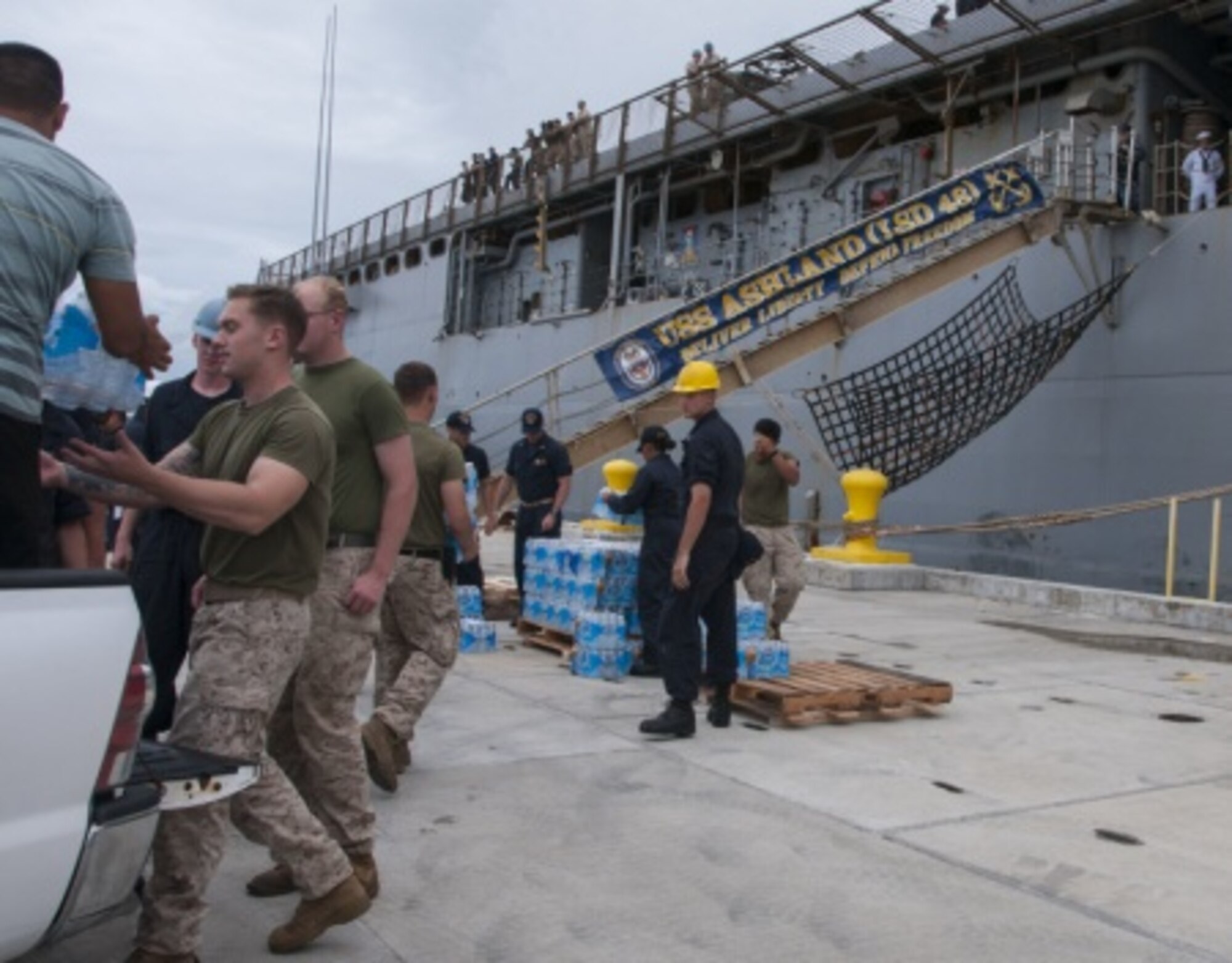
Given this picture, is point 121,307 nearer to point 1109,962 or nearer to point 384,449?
point 384,449

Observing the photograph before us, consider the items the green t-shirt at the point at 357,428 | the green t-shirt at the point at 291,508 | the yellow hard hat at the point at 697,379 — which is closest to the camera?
the green t-shirt at the point at 291,508

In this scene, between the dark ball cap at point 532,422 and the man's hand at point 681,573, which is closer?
the man's hand at point 681,573

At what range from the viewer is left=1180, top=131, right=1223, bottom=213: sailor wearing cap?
12.6 m

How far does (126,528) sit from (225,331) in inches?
60.5

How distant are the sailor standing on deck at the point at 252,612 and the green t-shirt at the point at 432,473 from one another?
73.0 inches

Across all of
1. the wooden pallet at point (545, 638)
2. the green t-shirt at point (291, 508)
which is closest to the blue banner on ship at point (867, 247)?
the wooden pallet at point (545, 638)

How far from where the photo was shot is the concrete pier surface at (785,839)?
305 cm

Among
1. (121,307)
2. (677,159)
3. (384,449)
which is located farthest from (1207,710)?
(677,159)

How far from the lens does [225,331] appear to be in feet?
9.09

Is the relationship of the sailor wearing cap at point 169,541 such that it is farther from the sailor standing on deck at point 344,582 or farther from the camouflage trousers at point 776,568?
the camouflage trousers at point 776,568

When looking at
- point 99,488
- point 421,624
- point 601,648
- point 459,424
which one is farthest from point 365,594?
point 459,424

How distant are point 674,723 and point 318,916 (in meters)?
2.73

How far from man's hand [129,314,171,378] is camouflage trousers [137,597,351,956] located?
0.59 m

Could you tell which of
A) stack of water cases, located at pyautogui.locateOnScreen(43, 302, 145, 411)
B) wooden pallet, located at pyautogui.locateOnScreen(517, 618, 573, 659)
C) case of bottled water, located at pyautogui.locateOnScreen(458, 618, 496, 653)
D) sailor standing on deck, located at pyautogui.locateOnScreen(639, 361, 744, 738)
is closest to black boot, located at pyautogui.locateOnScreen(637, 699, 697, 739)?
sailor standing on deck, located at pyautogui.locateOnScreen(639, 361, 744, 738)
